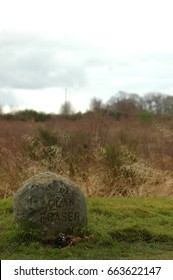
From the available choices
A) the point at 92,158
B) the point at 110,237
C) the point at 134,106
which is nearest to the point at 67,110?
the point at 92,158

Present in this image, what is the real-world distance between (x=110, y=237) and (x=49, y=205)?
3.05ft

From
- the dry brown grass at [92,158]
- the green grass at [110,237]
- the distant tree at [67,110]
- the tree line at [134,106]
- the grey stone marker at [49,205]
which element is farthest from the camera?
the tree line at [134,106]

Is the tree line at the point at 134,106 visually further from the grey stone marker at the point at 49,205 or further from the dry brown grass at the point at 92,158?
the grey stone marker at the point at 49,205

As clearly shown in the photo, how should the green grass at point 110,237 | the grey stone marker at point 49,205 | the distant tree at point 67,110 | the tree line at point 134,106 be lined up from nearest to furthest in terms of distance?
the green grass at point 110,237, the grey stone marker at point 49,205, the distant tree at point 67,110, the tree line at point 134,106

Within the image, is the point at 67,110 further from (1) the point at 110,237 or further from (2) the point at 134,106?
(2) the point at 134,106

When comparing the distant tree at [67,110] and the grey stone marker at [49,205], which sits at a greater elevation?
the distant tree at [67,110]

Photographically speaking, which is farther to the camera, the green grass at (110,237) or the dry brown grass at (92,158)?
the dry brown grass at (92,158)

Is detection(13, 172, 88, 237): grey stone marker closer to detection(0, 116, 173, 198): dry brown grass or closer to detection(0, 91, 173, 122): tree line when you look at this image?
detection(0, 116, 173, 198): dry brown grass

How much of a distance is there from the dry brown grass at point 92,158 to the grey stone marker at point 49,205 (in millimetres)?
3840

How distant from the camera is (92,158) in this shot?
10523 millimetres

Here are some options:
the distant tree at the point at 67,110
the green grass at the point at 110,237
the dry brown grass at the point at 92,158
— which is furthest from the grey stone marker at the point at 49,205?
the distant tree at the point at 67,110

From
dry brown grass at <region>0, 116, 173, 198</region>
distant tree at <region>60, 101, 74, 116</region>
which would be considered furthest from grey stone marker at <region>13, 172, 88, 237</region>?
distant tree at <region>60, 101, 74, 116</region>

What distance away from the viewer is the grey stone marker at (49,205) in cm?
585

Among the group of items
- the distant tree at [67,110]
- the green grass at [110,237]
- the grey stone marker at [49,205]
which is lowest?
the green grass at [110,237]
